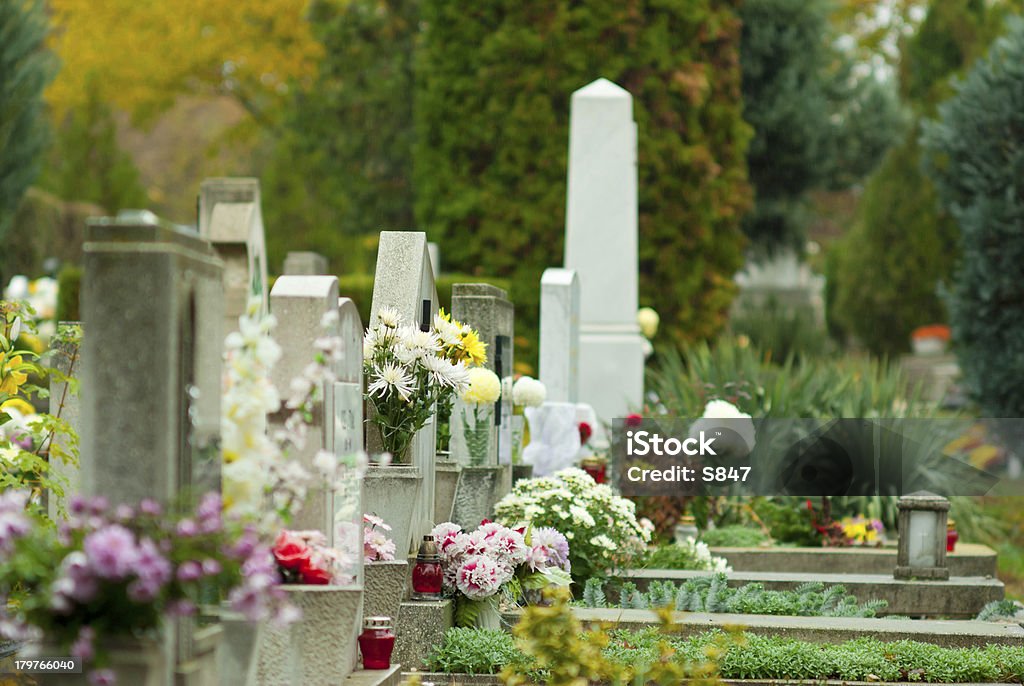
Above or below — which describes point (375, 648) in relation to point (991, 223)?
below

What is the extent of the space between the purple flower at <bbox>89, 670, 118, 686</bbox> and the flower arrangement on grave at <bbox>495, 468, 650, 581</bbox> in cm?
402

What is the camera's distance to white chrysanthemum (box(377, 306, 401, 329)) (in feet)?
21.3

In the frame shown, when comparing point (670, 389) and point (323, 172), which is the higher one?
point (323, 172)

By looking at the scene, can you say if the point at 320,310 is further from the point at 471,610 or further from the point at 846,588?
the point at 846,588

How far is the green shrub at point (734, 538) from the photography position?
952cm

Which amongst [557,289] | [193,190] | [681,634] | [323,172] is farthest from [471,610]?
[193,190]

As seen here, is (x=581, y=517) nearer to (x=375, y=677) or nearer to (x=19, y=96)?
(x=375, y=677)

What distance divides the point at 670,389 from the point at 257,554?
8817mm

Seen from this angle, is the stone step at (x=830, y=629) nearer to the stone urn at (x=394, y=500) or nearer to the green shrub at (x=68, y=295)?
the stone urn at (x=394, y=500)

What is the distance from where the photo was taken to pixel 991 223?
13945 mm

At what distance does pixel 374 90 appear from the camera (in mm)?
22641

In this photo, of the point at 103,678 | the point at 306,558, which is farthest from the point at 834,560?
→ the point at 103,678

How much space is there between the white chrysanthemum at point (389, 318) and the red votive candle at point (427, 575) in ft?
3.47

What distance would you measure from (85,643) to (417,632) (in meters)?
2.80
